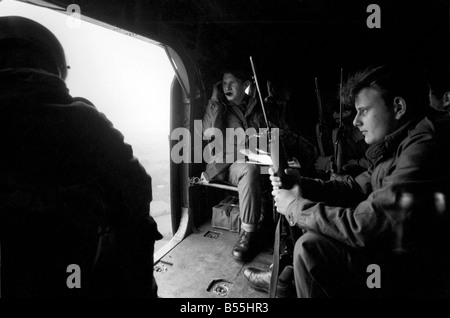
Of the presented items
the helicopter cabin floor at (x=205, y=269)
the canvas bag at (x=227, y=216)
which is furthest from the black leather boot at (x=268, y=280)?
the canvas bag at (x=227, y=216)

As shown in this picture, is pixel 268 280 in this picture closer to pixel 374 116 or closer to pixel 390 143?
pixel 390 143

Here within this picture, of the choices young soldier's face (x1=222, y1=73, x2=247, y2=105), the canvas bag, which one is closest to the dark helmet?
young soldier's face (x1=222, y1=73, x2=247, y2=105)

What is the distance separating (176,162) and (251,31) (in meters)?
2.61

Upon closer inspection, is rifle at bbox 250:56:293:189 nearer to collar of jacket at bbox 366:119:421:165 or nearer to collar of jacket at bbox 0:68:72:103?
collar of jacket at bbox 366:119:421:165

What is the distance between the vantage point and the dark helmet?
4.24 ft

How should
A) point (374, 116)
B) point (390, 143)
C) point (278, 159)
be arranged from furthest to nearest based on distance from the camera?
point (278, 159) < point (374, 116) < point (390, 143)

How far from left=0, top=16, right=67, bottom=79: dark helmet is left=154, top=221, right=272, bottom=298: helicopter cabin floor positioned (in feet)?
7.50

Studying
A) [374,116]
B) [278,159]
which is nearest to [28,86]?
[278,159]

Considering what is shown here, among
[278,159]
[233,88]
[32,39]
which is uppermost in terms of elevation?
[233,88]

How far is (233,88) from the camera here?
13.1ft

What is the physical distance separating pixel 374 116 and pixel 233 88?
2.56m

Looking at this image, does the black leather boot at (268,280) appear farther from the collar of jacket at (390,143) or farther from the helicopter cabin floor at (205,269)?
the collar of jacket at (390,143)

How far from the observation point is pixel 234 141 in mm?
4047

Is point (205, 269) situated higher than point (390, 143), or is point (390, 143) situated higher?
point (390, 143)
